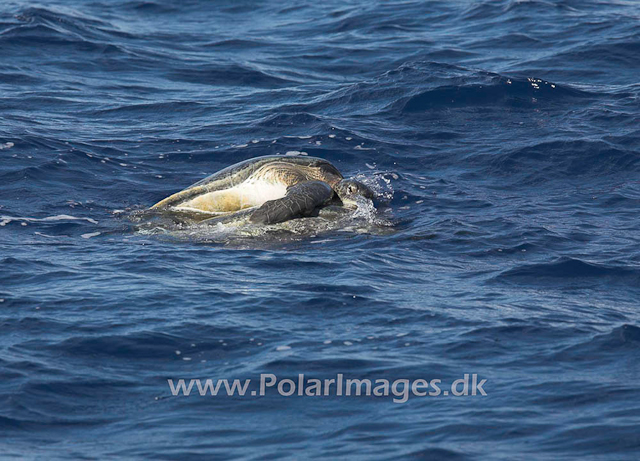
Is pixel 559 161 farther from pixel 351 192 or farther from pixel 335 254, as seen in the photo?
pixel 335 254

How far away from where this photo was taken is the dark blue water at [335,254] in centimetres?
662

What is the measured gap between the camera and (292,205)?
11031mm

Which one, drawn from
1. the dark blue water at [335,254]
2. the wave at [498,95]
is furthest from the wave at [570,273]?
the wave at [498,95]

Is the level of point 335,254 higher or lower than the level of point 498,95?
A: lower

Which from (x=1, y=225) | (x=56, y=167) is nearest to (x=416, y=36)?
(x=56, y=167)

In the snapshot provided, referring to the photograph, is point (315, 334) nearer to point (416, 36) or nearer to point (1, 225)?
point (1, 225)

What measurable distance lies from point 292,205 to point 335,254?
3.69 ft

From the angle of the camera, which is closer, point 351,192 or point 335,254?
point 335,254

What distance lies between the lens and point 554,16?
23.1 meters

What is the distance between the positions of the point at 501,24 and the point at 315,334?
1666cm

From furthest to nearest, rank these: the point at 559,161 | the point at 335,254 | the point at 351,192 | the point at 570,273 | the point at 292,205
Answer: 1. the point at 559,161
2. the point at 351,192
3. the point at 292,205
4. the point at 335,254
5. the point at 570,273

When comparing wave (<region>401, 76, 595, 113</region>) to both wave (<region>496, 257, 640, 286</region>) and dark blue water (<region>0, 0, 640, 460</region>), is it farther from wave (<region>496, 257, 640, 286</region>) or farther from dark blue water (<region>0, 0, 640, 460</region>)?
wave (<region>496, 257, 640, 286</region>)

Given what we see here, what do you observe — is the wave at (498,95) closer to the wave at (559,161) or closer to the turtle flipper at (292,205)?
the wave at (559,161)

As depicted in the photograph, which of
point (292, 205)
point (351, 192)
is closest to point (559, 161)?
point (351, 192)
